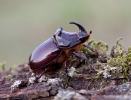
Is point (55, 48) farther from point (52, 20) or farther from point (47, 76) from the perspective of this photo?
point (52, 20)

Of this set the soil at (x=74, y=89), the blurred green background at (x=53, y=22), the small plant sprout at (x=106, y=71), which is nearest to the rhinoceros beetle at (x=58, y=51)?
the soil at (x=74, y=89)

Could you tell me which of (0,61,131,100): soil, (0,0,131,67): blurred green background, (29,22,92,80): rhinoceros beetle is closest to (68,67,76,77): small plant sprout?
(0,61,131,100): soil

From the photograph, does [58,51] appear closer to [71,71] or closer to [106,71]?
[71,71]

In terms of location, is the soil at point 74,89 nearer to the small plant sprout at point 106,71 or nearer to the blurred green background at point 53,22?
the small plant sprout at point 106,71

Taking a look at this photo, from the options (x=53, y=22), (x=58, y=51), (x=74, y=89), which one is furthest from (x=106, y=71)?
(x=53, y=22)

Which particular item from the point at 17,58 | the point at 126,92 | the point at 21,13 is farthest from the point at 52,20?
the point at 126,92

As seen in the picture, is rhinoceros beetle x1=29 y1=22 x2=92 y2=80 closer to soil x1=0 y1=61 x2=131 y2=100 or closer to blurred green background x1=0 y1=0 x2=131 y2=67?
soil x1=0 y1=61 x2=131 y2=100
